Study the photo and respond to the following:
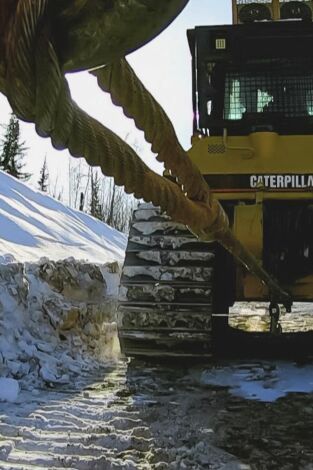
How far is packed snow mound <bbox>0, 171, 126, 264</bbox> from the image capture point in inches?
481

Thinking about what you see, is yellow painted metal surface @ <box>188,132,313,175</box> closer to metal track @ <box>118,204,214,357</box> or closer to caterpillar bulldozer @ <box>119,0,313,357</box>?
caterpillar bulldozer @ <box>119,0,313,357</box>

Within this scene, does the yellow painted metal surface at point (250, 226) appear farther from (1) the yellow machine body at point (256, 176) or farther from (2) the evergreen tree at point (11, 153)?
(2) the evergreen tree at point (11, 153)

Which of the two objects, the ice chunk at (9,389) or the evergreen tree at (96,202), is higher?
the evergreen tree at (96,202)

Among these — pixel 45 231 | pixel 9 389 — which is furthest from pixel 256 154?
pixel 45 231

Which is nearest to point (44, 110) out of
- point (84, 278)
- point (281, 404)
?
point (281, 404)

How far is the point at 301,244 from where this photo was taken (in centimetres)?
518

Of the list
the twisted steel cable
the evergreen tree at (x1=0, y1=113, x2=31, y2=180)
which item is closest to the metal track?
the twisted steel cable

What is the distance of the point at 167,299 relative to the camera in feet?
15.9

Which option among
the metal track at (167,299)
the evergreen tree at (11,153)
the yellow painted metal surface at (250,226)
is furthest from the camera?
the evergreen tree at (11,153)

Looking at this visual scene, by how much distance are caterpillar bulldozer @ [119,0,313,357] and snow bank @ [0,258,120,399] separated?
24.9 inches

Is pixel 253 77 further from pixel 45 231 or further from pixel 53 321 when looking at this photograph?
pixel 45 231

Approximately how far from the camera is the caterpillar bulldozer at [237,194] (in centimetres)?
483

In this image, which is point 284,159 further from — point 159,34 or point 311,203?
point 159,34

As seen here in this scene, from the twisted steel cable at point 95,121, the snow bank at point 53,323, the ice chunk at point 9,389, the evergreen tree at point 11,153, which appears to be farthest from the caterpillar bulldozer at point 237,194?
the evergreen tree at point 11,153
